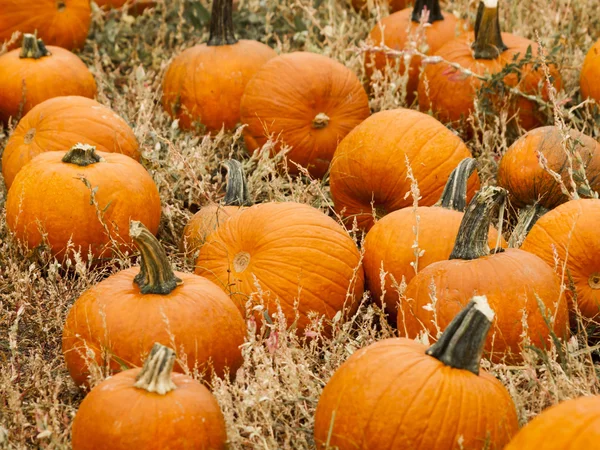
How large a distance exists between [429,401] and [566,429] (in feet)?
1.53

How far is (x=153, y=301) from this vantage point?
3.13m

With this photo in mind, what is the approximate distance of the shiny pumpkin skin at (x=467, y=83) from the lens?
16.8ft

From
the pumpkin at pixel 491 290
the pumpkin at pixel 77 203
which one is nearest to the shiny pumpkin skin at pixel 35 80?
the pumpkin at pixel 77 203

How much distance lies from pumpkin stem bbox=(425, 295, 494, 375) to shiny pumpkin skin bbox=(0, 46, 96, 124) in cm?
351

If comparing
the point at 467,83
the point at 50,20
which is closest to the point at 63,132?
the point at 50,20

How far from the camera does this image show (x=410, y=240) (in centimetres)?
370

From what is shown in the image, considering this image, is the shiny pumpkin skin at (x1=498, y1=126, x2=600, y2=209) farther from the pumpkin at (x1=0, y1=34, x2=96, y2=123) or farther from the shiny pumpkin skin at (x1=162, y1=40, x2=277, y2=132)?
the pumpkin at (x1=0, y1=34, x2=96, y2=123)

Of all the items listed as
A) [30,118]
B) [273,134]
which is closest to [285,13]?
[273,134]

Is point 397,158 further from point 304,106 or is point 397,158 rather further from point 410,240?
point 304,106

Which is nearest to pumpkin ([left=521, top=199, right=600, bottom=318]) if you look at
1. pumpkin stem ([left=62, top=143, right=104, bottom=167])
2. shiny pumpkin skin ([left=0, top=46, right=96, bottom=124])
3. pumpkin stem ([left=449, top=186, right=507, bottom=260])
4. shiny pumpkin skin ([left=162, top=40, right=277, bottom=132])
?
pumpkin stem ([left=449, top=186, right=507, bottom=260])

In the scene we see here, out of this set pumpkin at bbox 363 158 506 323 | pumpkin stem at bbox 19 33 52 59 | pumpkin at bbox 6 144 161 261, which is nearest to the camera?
pumpkin at bbox 363 158 506 323

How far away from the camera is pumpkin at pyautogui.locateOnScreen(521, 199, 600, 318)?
11.5 ft

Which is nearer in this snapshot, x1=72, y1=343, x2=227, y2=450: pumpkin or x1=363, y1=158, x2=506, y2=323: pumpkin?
x1=72, y1=343, x2=227, y2=450: pumpkin

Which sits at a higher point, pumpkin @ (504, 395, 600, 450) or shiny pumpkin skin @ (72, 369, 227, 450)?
pumpkin @ (504, 395, 600, 450)
